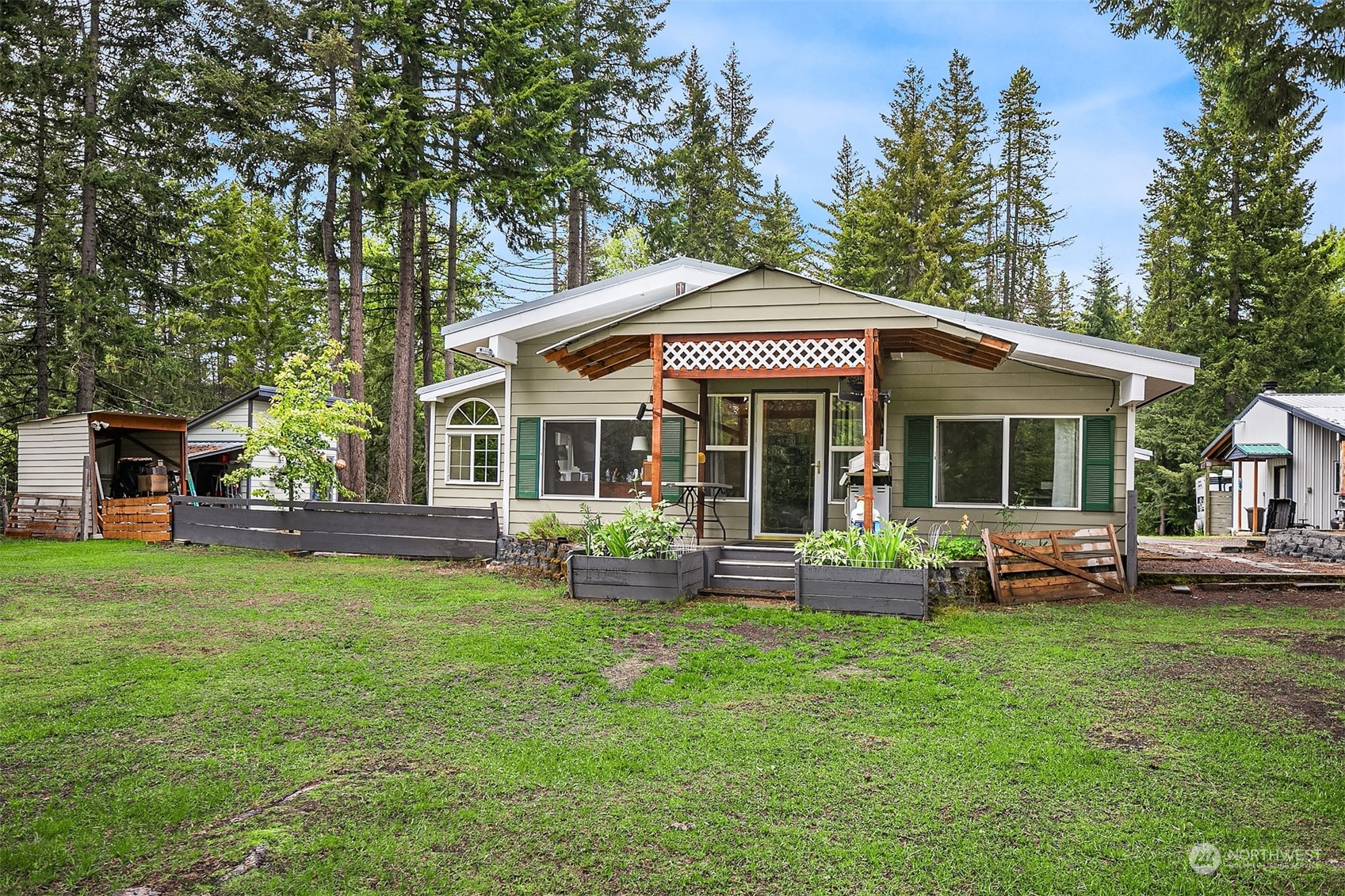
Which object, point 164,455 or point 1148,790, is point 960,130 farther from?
point 1148,790

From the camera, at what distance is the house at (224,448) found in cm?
1759

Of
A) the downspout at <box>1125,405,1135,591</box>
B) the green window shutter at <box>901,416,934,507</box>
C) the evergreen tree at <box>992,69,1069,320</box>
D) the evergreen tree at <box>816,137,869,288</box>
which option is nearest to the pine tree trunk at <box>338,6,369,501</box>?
the green window shutter at <box>901,416,934,507</box>

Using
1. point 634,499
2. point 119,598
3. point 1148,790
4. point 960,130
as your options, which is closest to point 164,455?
point 119,598

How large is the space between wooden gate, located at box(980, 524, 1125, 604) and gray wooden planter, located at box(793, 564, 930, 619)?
126cm

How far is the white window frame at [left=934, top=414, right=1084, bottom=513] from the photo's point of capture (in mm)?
9297

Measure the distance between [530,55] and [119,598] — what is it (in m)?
12.5

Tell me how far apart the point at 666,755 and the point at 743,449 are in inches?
266

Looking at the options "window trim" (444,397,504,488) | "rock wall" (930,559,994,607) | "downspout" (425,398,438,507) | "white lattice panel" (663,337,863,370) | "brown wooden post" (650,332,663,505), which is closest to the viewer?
"rock wall" (930,559,994,607)

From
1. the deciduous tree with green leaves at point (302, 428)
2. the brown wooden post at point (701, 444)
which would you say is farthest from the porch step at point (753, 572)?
the deciduous tree with green leaves at point (302, 428)

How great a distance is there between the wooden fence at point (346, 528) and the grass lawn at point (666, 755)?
159 inches

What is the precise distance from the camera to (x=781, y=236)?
88.0 feet

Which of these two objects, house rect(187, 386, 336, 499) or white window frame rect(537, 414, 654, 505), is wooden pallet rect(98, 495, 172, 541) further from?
white window frame rect(537, 414, 654, 505)

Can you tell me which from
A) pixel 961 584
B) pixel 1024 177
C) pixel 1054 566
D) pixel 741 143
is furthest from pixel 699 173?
pixel 961 584

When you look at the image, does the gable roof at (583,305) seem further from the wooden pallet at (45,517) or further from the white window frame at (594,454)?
the wooden pallet at (45,517)
